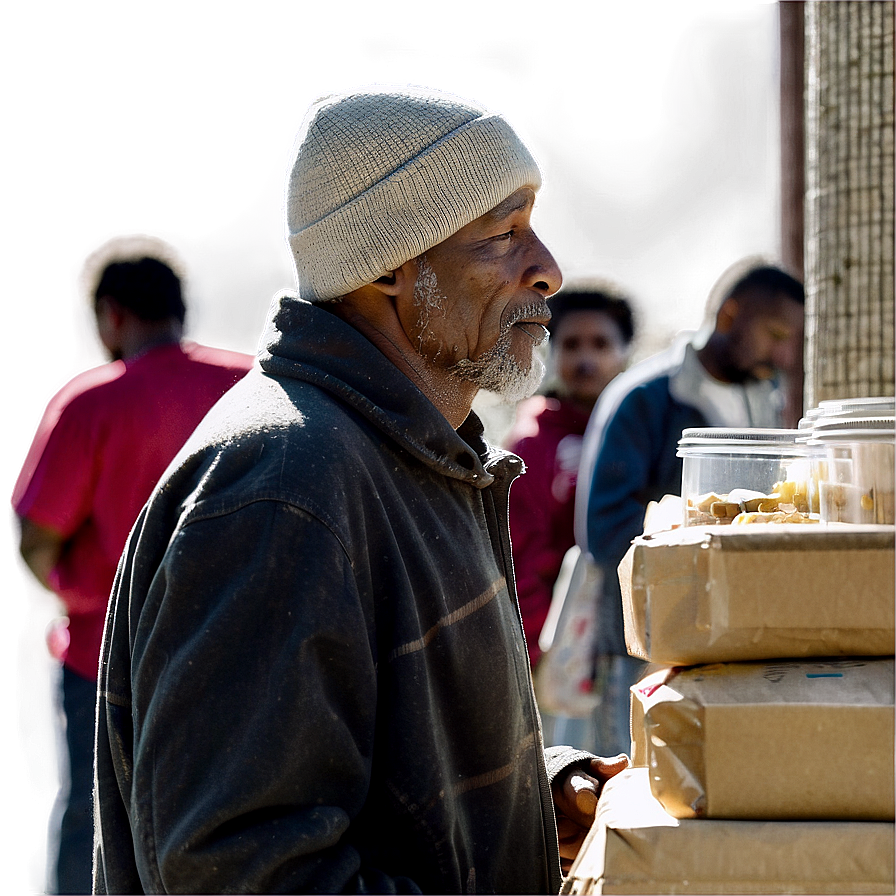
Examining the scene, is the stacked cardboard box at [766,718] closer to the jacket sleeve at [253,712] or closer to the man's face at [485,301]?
the jacket sleeve at [253,712]

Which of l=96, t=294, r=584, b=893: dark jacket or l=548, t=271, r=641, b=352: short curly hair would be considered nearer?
l=96, t=294, r=584, b=893: dark jacket

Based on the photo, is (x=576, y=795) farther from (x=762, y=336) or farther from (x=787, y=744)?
(x=762, y=336)

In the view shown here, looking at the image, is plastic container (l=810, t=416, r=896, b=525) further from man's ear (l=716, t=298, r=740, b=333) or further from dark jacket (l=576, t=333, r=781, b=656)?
man's ear (l=716, t=298, r=740, b=333)

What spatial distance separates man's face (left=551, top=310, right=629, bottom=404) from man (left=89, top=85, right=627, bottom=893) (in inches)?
93.3

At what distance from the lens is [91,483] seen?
3.13m

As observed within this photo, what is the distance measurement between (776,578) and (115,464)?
2.33 m

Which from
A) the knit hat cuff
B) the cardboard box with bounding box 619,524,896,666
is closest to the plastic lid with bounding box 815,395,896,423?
the cardboard box with bounding box 619,524,896,666

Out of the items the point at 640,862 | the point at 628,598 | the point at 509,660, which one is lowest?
the point at 640,862

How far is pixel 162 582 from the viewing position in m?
1.20

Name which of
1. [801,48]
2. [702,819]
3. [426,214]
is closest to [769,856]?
[702,819]

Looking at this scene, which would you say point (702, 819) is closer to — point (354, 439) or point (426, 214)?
point (354, 439)

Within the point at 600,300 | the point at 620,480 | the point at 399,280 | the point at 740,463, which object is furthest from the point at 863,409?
the point at 600,300

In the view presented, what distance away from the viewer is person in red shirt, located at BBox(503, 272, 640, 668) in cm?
373

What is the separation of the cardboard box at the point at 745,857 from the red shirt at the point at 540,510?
253cm
